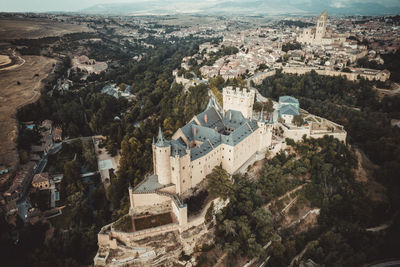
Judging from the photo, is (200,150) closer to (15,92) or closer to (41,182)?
(41,182)

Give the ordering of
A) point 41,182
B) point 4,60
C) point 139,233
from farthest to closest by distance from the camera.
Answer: point 4,60 → point 41,182 → point 139,233

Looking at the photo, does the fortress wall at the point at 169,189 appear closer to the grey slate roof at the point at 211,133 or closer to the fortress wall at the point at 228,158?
the grey slate roof at the point at 211,133

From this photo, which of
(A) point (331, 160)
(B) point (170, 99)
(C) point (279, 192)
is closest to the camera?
(C) point (279, 192)

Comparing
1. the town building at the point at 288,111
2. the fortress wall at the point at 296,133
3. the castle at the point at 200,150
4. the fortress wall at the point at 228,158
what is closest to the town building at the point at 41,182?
the castle at the point at 200,150

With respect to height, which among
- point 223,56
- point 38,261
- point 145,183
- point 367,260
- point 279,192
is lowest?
point 367,260

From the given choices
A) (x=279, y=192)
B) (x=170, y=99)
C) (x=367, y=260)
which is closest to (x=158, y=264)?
(x=279, y=192)

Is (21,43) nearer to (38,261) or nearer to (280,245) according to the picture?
(38,261)

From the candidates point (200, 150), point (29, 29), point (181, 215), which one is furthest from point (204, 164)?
point (29, 29)
